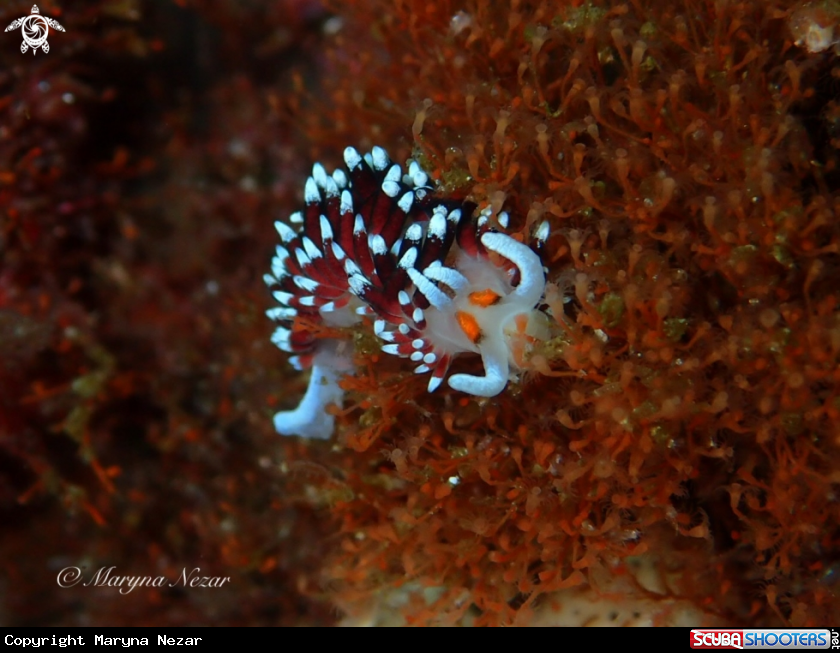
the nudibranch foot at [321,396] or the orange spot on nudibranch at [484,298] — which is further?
the nudibranch foot at [321,396]

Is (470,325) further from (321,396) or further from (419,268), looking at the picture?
(321,396)

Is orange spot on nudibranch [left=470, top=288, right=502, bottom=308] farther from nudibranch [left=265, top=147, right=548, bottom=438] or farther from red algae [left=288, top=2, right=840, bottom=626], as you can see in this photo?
red algae [left=288, top=2, right=840, bottom=626]

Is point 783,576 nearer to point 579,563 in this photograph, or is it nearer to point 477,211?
point 579,563

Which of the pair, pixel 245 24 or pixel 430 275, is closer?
pixel 430 275

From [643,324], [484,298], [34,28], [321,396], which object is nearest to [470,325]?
[484,298]

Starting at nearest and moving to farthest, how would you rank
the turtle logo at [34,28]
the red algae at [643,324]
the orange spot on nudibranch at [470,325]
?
the red algae at [643,324] < the orange spot on nudibranch at [470,325] < the turtle logo at [34,28]

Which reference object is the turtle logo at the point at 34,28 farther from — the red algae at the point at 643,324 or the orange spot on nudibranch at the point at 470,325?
the orange spot on nudibranch at the point at 470,325

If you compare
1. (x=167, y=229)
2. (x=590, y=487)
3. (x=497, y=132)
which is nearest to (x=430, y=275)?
(x=497, y=132)

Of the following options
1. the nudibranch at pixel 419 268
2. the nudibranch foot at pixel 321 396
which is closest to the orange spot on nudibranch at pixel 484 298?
the nudibranch at pixel 419 268
